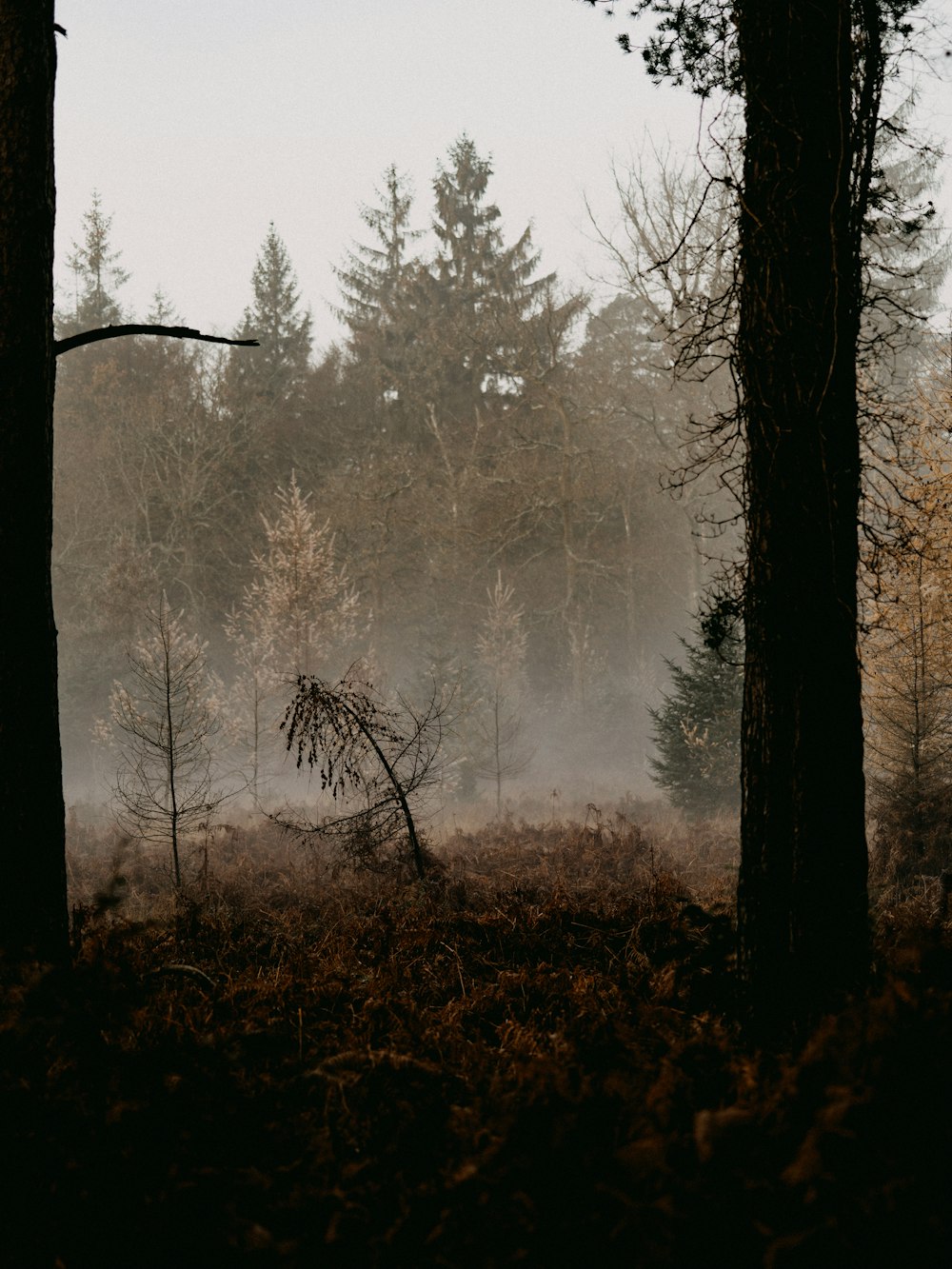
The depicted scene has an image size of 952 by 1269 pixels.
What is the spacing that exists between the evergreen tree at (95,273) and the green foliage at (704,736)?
30.6m

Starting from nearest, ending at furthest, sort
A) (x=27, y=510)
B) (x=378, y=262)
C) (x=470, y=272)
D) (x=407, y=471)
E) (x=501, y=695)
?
(x=27, y=510)
(x=501, y=695)
(x=407, y=471)
(x=470, y=272)
(x=378, y=262)

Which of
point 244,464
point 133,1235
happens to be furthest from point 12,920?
point 244,464

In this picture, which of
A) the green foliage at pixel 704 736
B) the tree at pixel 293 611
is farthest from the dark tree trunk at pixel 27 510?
the tree at pixel 293 611

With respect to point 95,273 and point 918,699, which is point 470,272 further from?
point 918,699

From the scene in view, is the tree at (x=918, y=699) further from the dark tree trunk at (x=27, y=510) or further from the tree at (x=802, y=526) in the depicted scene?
the dark tree trunk at (x=27, y=510)

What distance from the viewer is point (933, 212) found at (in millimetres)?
4543

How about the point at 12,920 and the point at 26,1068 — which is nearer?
the point at 26,1068

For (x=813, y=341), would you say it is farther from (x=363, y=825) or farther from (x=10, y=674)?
(x=363, y=825)

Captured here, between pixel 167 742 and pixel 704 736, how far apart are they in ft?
30.1

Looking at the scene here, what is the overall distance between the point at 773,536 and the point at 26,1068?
3.51m

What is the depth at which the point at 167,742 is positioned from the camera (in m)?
14.2

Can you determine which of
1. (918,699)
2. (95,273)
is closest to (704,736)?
(918,699)

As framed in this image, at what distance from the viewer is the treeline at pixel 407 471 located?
31.2 m

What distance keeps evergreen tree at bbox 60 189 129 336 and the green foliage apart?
3064 cm
